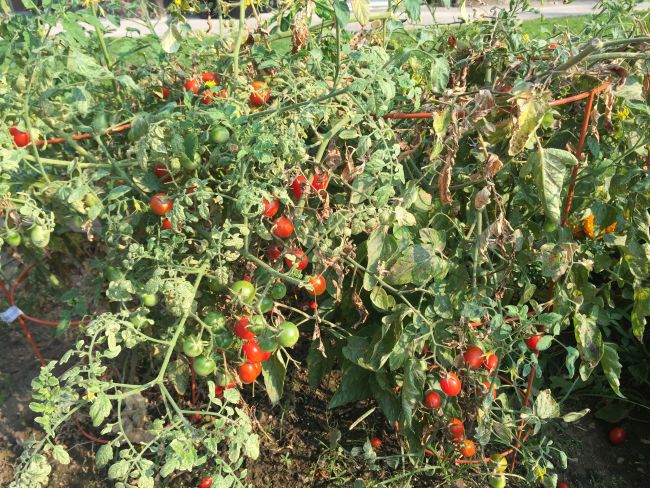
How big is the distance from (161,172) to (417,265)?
661mm

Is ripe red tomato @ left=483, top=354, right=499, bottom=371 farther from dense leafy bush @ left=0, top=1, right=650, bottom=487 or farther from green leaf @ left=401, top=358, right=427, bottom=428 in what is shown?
green leaf @ left=401, top=358, right=427, bottom=428

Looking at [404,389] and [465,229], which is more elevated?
[465,229]

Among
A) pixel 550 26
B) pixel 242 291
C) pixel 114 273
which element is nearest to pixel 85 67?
pixel 114 273

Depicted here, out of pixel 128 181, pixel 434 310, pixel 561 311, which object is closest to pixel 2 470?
pixel 128 181

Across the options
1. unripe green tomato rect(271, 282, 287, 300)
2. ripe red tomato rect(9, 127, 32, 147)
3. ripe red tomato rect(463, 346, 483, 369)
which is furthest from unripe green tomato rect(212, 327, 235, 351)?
ripe red tomato rect(9, 127, 32, 147)

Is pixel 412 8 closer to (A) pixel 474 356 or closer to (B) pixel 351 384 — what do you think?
(A) pixel 474 356

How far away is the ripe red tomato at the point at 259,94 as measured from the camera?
143 cm

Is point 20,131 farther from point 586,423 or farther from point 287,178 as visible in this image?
point 586,423

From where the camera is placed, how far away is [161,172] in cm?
140

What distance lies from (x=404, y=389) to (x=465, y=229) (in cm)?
51

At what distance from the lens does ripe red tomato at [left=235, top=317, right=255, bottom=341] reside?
1313mm

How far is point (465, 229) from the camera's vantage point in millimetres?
1671

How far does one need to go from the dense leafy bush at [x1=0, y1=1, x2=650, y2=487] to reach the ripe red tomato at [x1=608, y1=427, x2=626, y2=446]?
9.7 inches

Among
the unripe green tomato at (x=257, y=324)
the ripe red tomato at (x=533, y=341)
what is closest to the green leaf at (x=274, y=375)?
the unripe green tomato at (x=257, y=324)
